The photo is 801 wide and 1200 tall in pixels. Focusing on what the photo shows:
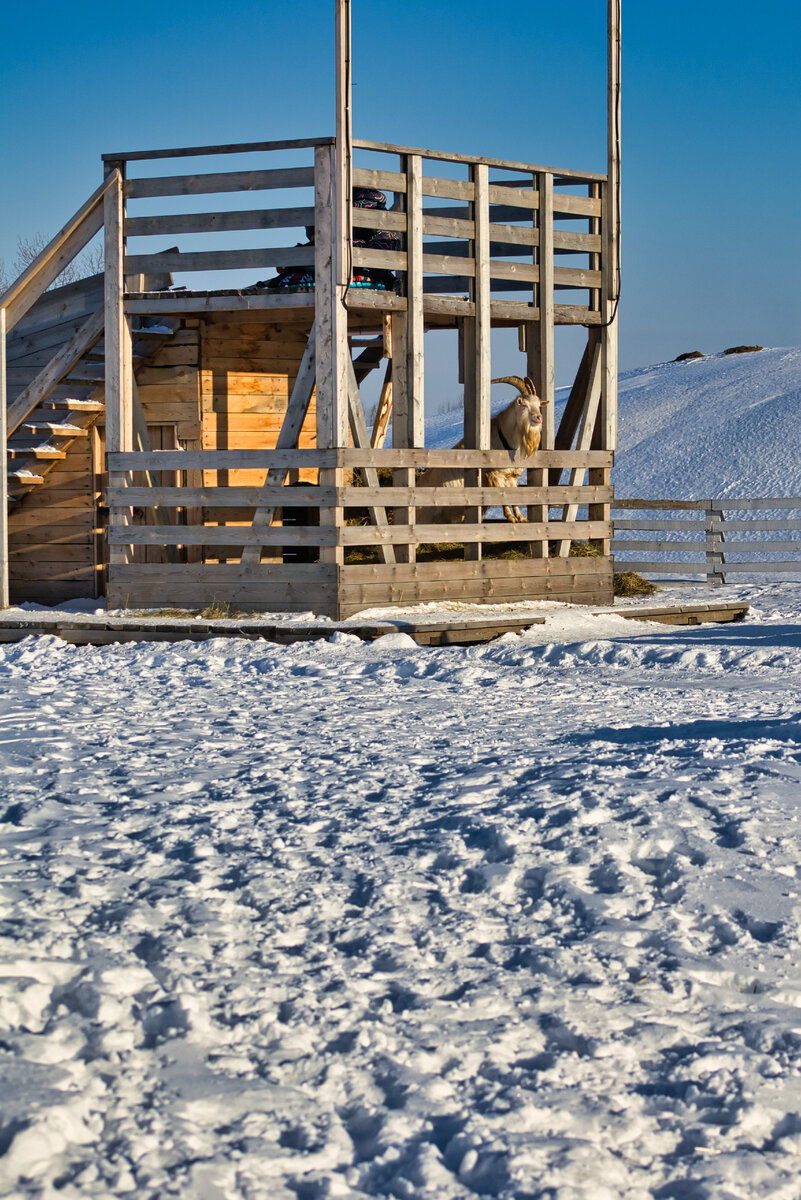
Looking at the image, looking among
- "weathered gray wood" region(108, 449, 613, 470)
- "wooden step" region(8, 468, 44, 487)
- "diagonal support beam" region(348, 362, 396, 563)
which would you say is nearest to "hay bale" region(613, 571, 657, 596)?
"weathered gray wood" region(108, 449, 613, 470)

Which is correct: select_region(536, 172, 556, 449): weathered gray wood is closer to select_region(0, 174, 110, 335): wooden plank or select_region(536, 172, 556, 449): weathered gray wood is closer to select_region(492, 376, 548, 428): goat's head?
select_region(492, 376, 548, 428): goat's head

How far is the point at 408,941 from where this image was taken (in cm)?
467

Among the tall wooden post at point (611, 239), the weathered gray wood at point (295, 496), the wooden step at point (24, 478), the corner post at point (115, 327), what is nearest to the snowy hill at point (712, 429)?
the tall wooden post at point (611, 239)

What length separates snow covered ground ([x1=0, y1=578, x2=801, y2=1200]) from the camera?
131 inches

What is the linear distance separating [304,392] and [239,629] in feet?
9.59

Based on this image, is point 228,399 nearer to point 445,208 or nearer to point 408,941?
point 445,208

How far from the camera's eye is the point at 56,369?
15.1 m

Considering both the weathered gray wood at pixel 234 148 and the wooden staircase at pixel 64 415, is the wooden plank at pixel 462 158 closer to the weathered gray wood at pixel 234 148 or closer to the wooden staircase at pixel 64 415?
the weathered gray wood at pixel 234 148

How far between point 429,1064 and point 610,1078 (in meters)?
0.52

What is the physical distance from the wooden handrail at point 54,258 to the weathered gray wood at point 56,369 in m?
0.67

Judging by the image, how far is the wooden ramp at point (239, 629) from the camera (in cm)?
1299

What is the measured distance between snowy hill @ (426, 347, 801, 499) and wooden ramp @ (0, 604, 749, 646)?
95.9 feet

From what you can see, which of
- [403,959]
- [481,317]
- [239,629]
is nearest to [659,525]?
[481,317]

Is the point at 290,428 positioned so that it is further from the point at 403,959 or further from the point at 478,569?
the point at 403,959
